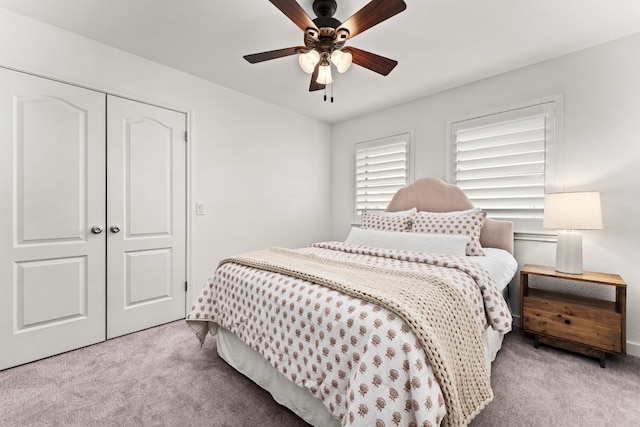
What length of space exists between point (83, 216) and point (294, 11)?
7.08ft

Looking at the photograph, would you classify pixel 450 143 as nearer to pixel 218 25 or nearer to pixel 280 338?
pixel 218 25

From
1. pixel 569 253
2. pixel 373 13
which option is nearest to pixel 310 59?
pixel 373 13

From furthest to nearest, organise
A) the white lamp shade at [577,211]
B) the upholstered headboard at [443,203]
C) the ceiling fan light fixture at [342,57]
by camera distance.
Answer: the upholstered headboard at [443,203]
the white lamp shade at [577,211]
the ceiling fan light fixture at [342,57]

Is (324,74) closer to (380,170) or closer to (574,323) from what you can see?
(380,170)

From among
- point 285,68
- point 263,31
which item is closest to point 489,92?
point 285,68

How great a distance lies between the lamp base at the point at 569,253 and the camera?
84.8 inches

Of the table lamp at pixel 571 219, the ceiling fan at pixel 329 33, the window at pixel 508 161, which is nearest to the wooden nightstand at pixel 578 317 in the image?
the table lamp at pixel 571 219

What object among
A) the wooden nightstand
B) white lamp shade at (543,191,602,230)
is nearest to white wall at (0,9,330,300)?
the wooden nightstand

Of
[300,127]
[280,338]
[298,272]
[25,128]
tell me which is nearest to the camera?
[280,338]

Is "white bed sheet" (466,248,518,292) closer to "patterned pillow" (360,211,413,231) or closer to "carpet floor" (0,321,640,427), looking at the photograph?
"carpet floor" (0,321,640,427)

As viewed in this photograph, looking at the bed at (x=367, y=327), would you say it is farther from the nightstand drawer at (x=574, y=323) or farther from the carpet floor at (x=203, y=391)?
the nightstand drawer at (x=574, y=323)

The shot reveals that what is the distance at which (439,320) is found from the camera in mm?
1196

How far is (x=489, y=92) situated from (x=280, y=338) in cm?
294

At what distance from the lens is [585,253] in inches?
92.7
